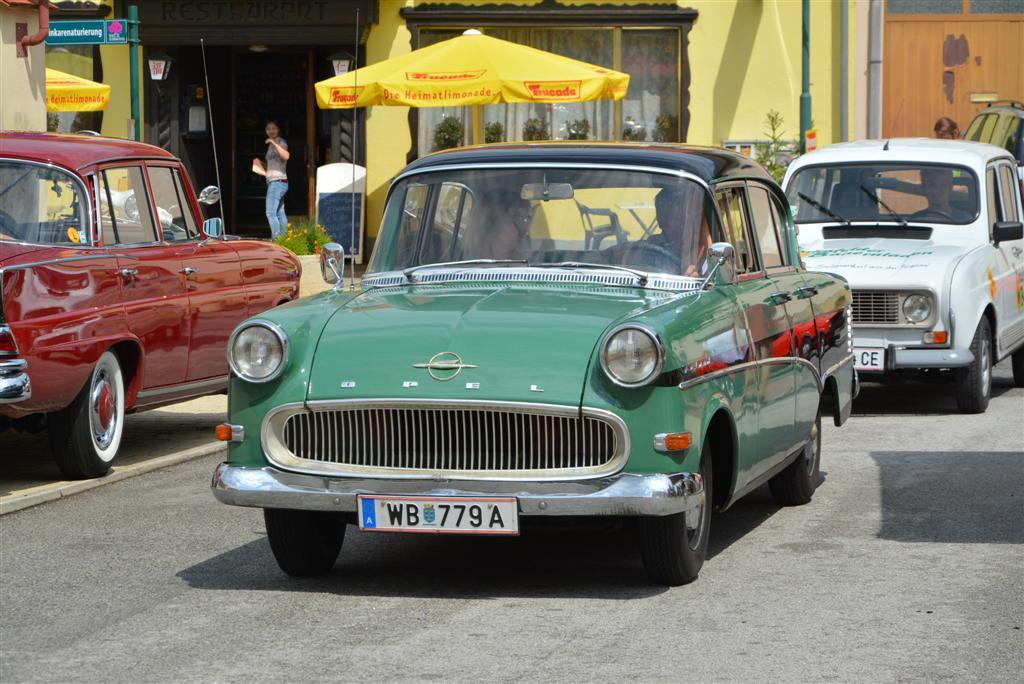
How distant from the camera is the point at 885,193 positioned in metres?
13.7

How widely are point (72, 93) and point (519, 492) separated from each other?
1521 centimetres

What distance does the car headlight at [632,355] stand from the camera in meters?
6.45

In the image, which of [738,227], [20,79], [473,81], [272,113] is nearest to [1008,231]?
[738,227]

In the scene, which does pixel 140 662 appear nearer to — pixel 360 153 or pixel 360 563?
pixel 360 563

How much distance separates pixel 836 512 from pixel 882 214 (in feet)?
17.3

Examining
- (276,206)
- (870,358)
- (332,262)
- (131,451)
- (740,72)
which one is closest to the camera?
(332,262)

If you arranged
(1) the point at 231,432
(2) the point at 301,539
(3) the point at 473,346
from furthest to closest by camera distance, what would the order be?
(2) the point at 301,539, (1) the point at 231,432, (3) the point at 473,346

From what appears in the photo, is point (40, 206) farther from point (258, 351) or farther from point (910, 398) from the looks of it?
point (910, 398)

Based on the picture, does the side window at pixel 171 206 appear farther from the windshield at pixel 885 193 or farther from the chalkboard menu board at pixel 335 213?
the chalkboard menu board at pixel 335 213

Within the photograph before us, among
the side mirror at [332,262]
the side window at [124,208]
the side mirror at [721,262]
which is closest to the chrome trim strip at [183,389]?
the side window at [124,208]

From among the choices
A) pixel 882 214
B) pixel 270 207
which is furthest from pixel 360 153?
pixel 882 214

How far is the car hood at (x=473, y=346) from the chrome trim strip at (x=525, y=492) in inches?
12.0

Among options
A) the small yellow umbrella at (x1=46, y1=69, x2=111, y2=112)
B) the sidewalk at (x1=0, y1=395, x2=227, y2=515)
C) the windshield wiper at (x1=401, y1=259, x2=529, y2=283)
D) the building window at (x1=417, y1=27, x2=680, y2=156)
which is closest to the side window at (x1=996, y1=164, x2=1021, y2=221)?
the sidewalk at (x1=0, y1=395, x2=227, y2=515)

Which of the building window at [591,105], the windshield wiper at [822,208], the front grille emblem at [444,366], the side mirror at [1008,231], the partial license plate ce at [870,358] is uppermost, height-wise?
the building window at [591,105]
